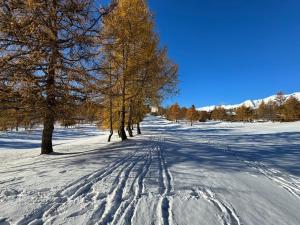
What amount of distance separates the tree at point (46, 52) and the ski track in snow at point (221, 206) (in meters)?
6.46

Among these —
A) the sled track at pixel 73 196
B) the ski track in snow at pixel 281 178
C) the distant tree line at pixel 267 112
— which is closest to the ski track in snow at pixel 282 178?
the ski track in snow at pixel 281 178

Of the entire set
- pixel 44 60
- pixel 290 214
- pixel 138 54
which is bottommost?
pixel 290 214

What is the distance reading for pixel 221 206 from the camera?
4379 millimetres

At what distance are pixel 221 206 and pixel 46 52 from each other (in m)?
7.14

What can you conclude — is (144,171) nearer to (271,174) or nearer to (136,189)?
(136,189)

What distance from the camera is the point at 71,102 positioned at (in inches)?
384

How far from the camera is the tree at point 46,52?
737 cm

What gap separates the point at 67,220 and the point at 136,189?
1.77 meters

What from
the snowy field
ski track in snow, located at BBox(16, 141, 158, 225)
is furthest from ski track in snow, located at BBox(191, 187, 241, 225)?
ski track in snow, located at BBox(16, 141, 158, 225)

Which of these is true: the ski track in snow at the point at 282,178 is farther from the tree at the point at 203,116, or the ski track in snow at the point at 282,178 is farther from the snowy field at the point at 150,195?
the tree at the point at 203,116

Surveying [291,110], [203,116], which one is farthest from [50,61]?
[203,116]

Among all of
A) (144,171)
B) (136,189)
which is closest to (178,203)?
(136,189)

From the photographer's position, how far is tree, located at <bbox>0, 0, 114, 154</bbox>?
24.2 feet

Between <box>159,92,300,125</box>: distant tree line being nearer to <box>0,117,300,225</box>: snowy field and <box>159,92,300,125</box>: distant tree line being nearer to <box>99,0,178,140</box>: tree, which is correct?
<box>99,0,178,140</box>: tree
